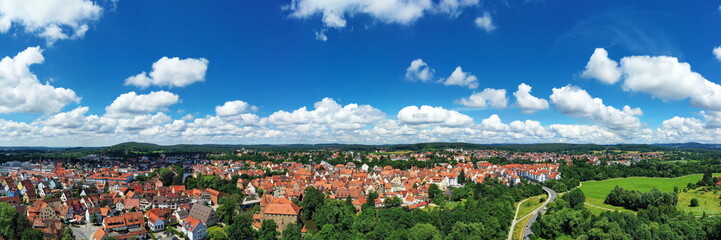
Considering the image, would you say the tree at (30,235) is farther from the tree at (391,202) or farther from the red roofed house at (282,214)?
the tree at (391,202)

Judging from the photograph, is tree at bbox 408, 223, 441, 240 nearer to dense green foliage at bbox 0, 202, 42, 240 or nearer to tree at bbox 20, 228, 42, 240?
tree at bbox 20, 228, 42, 240

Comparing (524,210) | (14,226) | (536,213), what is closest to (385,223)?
(536,213)

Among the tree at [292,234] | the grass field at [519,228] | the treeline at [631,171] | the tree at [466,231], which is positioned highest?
the treeline at [631,171]

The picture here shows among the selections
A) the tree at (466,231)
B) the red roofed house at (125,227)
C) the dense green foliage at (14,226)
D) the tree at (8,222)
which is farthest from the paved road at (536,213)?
the tree at (8,222)

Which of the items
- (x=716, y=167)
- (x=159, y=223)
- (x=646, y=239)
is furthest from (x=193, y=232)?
(x=716, y=167)

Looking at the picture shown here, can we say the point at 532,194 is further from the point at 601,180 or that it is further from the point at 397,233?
the point at 397,233

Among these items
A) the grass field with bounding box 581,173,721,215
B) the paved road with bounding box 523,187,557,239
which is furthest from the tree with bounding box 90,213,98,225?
the grass field with bounding box 581,173,721,215

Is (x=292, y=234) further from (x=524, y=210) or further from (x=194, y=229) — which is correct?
(x=524, y=210)
